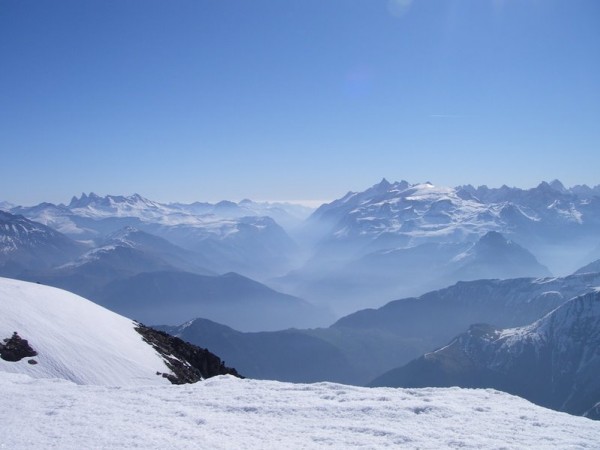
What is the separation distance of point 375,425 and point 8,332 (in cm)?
2468

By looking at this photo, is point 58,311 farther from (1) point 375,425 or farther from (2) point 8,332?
(1) point 375,425

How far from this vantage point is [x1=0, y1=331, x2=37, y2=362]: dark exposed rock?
26.5 meters

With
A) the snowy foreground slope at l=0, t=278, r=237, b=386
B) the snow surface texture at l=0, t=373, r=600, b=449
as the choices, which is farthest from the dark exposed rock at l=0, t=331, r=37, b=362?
the snow surface texture at l=0, t=373, r=600, b=449

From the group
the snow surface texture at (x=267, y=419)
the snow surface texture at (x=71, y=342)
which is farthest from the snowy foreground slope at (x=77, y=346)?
the snow surface texture at (x=267, y=419)

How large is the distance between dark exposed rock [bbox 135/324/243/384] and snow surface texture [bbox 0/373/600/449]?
11.4 metres

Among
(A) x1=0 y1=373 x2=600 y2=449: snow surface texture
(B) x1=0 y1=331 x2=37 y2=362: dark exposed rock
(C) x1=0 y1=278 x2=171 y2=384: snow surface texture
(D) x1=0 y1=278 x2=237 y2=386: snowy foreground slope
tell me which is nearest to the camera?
(A) x1=0 y1=373 x2=600 y2=449: snow surface texture

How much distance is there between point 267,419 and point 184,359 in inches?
919

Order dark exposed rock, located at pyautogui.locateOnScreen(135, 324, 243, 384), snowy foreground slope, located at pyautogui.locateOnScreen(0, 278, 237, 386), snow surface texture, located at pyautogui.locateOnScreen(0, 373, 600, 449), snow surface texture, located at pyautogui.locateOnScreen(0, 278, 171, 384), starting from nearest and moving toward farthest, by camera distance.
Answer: snow surface texture, located at pyautogui.locateOnScreen(0, 373, 600, 449) < snowy foreground slope, located at pyautogui.locateOnScreen(0, 278, 237, 386) < snow surface texture, located at pyautogui.locateOnScreen(0, 278, 171, 384) < dark exposed rock, located at pyautogui.locateOnScreen(135, 324, 243, 384)

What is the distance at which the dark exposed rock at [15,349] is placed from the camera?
26516 millimetres

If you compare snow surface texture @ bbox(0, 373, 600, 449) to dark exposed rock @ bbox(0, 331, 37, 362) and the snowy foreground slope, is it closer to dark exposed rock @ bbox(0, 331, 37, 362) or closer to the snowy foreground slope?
dark exposed rock @ bbox(0, 331, 37, 362)

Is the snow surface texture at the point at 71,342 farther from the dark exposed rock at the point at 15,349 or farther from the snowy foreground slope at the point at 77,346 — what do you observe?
the dark exposed rock at the point at 15,349

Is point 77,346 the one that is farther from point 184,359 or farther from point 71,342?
point 184,359

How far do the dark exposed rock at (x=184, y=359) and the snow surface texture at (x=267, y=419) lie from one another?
11444 mm

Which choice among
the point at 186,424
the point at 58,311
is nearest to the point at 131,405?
the point at 186,424
